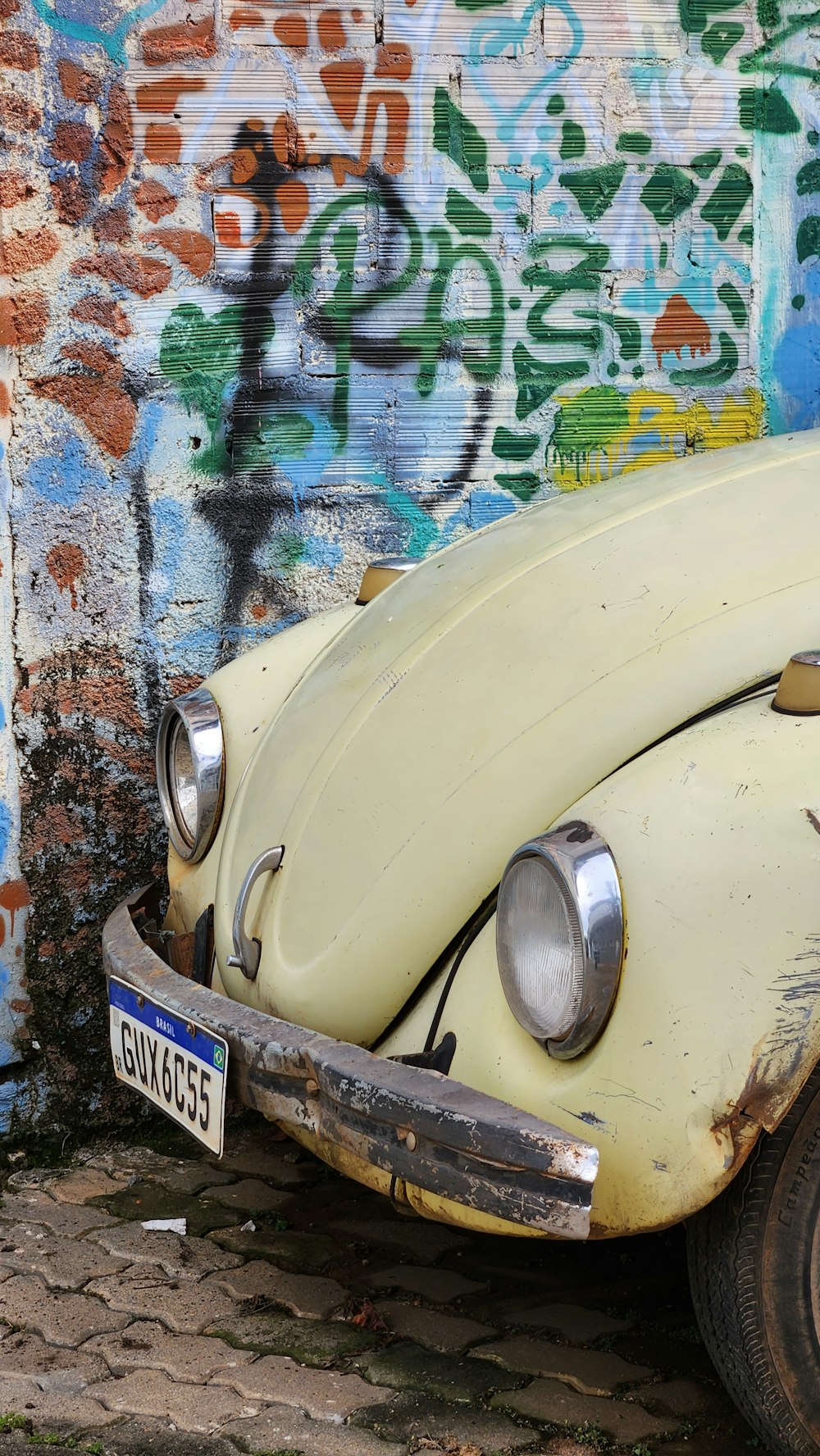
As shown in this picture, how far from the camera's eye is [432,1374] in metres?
2.14

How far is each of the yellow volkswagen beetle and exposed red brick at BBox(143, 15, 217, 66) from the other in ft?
4.48

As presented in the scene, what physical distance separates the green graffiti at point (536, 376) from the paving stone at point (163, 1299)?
2.23m

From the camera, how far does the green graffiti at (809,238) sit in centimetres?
380

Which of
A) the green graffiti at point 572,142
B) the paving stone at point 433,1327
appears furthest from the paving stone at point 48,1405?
the green graffiti at point 572,142

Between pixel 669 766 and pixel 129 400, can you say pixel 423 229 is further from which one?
pixel 669 766

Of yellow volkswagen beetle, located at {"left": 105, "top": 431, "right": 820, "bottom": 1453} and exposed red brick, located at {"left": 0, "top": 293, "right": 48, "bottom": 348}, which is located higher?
exposed red brick, located at {"left": 0, "top": 293, "right": 48, "bottom": 348}

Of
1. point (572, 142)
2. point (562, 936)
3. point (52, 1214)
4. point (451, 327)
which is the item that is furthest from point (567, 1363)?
point (572, 142)

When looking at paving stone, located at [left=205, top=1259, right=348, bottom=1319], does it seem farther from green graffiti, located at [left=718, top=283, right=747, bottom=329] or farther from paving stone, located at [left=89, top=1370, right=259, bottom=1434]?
green graffiti, located at [left=718, top=283, right=747, bottom=329]

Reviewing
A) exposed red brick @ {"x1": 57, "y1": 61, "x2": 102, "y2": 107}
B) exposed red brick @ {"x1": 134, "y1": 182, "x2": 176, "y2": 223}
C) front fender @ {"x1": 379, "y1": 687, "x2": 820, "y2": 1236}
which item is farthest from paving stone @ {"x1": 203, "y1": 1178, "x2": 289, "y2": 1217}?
exposed red brick @ {"x1": 57, "y1": 61, "x2": 102, "y2": 107}

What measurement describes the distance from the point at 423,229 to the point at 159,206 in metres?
0.66

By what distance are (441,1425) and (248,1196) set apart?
0.92m

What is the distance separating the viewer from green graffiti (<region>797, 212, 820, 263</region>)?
3.80 m

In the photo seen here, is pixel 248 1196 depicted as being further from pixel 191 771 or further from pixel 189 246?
pixel 189 246

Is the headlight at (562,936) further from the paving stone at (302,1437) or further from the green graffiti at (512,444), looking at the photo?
the green graffiti at (512,444)
